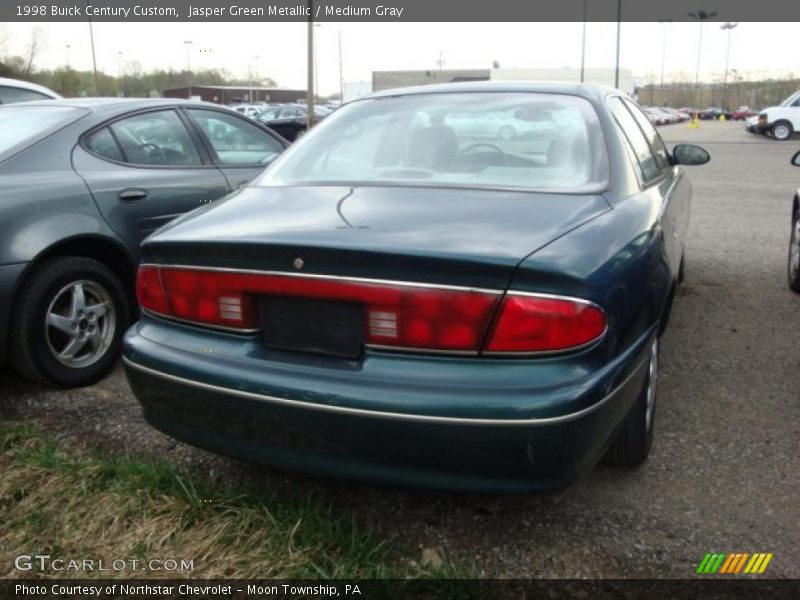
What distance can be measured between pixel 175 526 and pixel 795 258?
4.51 m

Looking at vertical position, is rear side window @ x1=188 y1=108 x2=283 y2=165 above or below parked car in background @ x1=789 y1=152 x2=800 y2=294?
above

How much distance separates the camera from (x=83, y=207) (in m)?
3.59

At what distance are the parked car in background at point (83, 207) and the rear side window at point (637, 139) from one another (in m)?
2.27

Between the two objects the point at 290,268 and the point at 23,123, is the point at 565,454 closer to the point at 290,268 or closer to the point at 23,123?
the point at 290,268

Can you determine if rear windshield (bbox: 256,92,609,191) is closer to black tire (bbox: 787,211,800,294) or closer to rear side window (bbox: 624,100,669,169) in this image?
rear side window (bbox: 624,100,669,169)

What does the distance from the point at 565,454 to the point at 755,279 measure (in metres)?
4.40

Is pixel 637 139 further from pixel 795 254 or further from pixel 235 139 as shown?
pixel 235 139

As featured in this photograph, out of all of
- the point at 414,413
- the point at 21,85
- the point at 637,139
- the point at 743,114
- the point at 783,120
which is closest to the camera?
the point at 414,413

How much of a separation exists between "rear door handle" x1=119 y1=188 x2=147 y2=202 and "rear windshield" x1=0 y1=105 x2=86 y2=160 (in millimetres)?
468

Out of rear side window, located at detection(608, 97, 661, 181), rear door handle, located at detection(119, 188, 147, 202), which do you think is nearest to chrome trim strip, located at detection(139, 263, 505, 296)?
rear side window, located at detection(608, 97, 661, 181)

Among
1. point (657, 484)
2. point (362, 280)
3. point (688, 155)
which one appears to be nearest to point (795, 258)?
point (688, 155)

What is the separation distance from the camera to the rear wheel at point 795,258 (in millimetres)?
5070

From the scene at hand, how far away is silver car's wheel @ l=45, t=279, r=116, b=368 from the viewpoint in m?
3.47

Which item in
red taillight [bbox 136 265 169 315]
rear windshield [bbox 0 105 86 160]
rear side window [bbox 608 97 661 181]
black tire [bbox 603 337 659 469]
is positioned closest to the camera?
red taillight [bbox 136 265 169 315]
